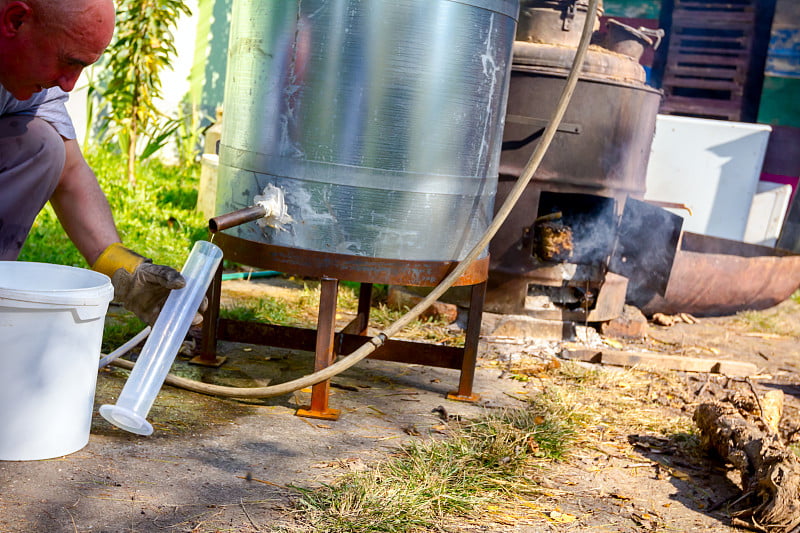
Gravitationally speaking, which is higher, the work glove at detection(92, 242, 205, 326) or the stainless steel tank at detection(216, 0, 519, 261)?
the stainless steel tank at detection(216, 0, 519, 261)

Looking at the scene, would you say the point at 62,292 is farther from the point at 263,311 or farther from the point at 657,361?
the point at 657,361

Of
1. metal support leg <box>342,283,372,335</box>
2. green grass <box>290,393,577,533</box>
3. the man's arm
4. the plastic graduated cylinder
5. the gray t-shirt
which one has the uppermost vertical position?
the gray t-shirt

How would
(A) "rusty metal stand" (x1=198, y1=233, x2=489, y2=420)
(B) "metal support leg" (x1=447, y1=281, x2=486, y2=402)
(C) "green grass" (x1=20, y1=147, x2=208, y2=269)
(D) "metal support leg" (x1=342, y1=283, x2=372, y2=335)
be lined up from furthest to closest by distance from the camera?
(C) "green grass" (x1=20, y1=147, x2=208, y2=269) < (D) "metal support leg" (x1=342, y1=283, x2=372, y2=335) < (B) "metal support leg" (x1=447, y1=281, x2=486, y2=402) < (A) "rusty metal stand" (x1=198, y1=233, x2=489, y2=420)

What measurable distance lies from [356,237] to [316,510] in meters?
0.95

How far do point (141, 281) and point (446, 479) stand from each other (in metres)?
1.00

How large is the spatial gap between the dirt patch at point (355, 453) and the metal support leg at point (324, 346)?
2.1 inches

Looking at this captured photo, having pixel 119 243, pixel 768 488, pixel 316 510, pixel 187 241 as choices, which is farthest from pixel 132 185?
pixel 768 488

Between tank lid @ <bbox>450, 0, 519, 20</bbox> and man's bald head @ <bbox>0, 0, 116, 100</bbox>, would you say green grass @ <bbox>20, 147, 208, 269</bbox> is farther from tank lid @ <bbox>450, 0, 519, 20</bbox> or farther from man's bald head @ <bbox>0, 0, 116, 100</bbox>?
tank lid @ <bbox>450, 0, 519, 20</bbox>

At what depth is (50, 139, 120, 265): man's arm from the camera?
251cm

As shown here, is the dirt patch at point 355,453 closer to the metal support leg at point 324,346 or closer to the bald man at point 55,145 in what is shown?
the metal support leg at point 324,346

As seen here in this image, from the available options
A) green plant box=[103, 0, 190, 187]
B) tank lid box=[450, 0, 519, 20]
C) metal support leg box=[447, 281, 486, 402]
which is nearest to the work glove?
metal support leg box=[447, 281, 486, 402]

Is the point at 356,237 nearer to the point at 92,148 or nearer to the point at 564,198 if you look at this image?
the point at 564,198

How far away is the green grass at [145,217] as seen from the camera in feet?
14.3

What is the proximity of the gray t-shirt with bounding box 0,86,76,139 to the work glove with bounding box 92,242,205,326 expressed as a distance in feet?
1.55
